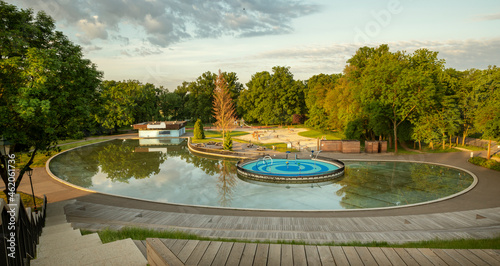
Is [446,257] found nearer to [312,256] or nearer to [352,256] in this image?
[352,256]

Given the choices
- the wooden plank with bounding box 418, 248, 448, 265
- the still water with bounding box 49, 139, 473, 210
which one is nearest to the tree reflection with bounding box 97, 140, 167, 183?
the still water with bounding box 49, 139, 473, 210

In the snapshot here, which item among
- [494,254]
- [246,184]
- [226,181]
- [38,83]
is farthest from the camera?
[226,181]

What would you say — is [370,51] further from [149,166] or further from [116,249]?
[116,249]

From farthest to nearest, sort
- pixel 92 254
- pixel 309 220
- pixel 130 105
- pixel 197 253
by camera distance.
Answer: pixel 130 105
pixel 309 220
pixel 92 254
pixel 197 253

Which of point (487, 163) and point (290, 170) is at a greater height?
point (487, 163)

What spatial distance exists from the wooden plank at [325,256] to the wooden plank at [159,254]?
1940 mm

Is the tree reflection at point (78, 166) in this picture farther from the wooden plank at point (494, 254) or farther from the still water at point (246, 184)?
the wooden plank at point (494, 254)

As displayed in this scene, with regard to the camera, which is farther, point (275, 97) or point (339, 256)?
point (275, 97)

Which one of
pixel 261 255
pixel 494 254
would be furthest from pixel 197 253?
A: pixel 494 254

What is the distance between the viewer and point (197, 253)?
3.79 metres

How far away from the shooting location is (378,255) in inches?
154

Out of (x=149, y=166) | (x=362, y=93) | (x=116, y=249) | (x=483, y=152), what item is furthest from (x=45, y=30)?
(x=483, y=152)

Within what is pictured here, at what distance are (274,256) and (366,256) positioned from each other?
1.32 m

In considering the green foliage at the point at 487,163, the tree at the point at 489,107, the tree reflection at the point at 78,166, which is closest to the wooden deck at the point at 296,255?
the tree reflection at the point at 78,166
